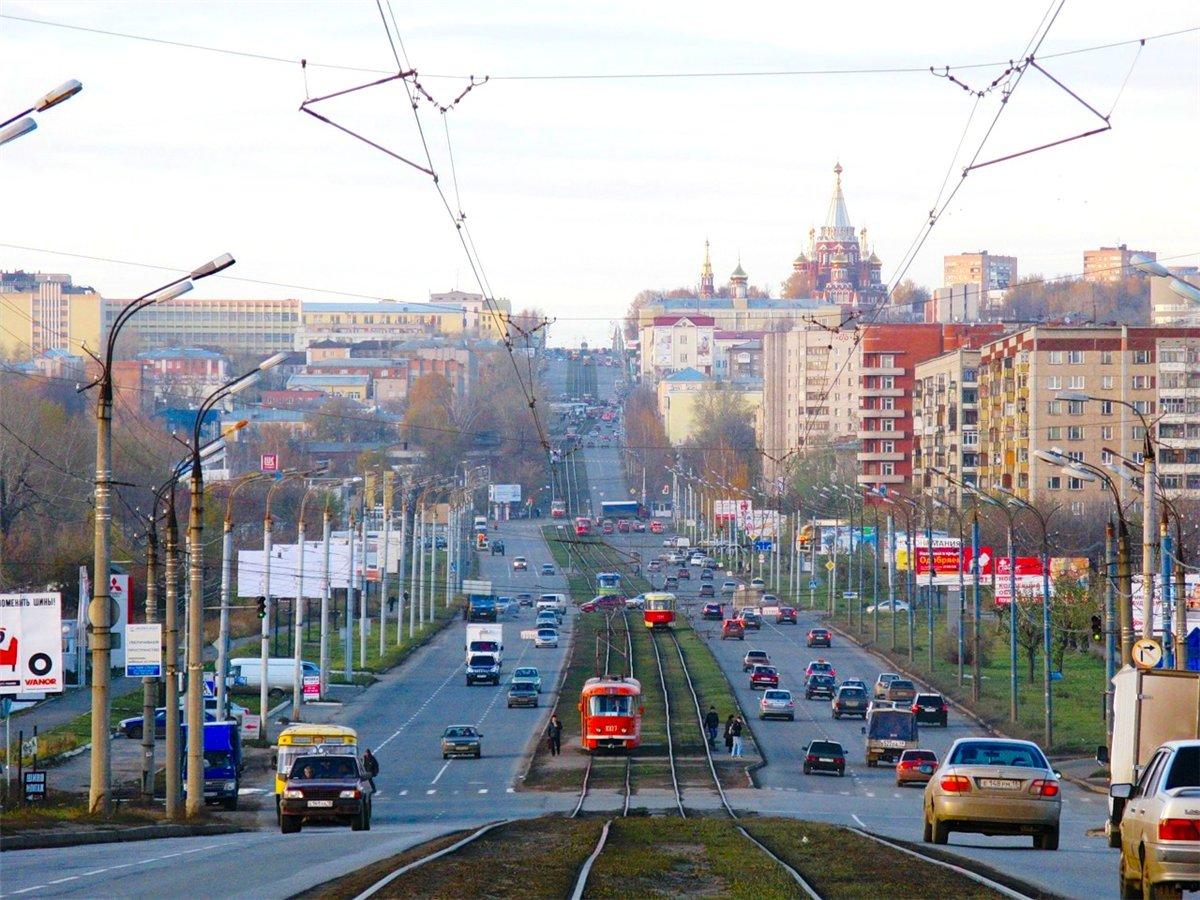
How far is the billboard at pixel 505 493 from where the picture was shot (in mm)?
165625

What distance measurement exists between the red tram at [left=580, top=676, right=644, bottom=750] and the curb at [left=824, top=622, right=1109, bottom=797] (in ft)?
35.6

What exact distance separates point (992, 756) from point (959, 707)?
146 ft

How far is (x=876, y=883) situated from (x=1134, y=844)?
2509 mm

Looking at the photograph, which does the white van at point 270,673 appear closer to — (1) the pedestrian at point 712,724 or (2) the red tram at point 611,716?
(1) the pedestrian at point 712,724

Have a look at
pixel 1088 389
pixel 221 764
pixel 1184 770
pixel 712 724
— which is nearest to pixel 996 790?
pixel 1184 770

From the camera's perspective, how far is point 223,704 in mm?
48000

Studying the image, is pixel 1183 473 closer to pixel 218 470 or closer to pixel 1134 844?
pixel 218 470

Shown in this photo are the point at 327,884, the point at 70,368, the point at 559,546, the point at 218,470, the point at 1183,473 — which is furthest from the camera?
the point at 70,368

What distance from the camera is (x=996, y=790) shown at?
20828mm

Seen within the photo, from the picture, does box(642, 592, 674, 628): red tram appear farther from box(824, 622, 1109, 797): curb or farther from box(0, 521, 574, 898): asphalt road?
box(824, 622, 1109, 797): curb

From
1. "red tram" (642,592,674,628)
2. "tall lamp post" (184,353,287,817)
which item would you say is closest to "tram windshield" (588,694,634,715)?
"tall lamp post" (184,353,287,817)

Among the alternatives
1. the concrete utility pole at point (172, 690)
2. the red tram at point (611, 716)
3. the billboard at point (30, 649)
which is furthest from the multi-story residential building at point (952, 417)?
the billboard at point (30, 649)

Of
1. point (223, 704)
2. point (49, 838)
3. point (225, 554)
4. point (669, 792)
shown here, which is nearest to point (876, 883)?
point (49, 838)

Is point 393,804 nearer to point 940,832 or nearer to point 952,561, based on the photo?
point 940,832
